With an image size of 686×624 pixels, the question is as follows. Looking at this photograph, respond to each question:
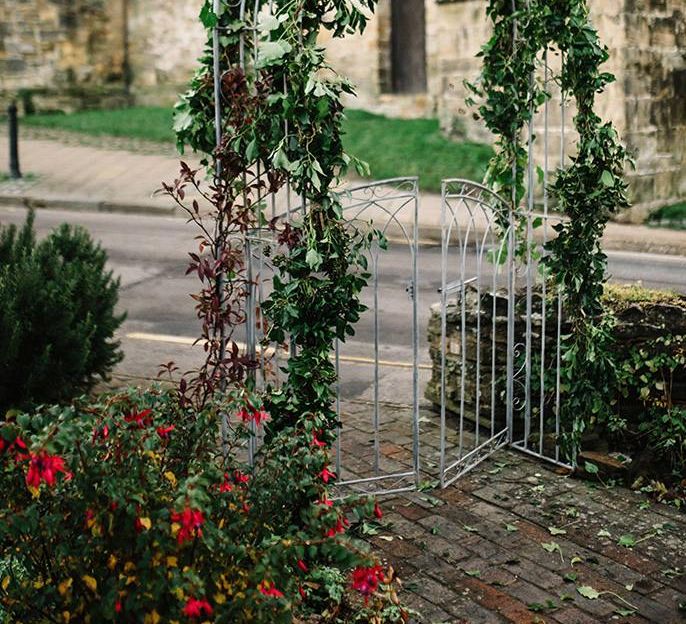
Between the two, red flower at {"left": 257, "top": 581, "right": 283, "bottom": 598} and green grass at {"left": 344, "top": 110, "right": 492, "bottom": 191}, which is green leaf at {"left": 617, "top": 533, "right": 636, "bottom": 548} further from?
green grass at {"left": 344, "top": 110, "right": 492, "bottom": 191}

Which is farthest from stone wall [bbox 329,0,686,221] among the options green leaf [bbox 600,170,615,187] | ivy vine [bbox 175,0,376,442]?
ivy vine [bbox 175,0,376,442]

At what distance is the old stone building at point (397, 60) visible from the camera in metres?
16.3

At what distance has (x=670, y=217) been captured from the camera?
1647cm

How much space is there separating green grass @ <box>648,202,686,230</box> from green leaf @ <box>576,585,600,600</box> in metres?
11.8

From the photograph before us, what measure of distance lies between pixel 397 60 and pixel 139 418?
20771 millimetres

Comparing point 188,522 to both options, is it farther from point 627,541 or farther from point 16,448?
point 627,541

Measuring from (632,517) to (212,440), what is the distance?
2696 mm

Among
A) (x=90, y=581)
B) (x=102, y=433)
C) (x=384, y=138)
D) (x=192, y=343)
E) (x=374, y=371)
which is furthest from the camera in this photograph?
(x=384, y=138)

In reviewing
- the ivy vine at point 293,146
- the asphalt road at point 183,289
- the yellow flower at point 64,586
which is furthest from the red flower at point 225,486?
the asphalt road at point 183,289

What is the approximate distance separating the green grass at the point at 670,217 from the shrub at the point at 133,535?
42.3 feet

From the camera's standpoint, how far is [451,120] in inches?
813

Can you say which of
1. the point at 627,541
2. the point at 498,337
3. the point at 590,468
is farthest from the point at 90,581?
the point at 498,337

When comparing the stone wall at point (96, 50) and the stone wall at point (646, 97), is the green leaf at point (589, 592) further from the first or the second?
the stone wall at point (96, 50)

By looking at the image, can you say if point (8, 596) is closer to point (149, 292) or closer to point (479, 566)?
point (479, 566)
